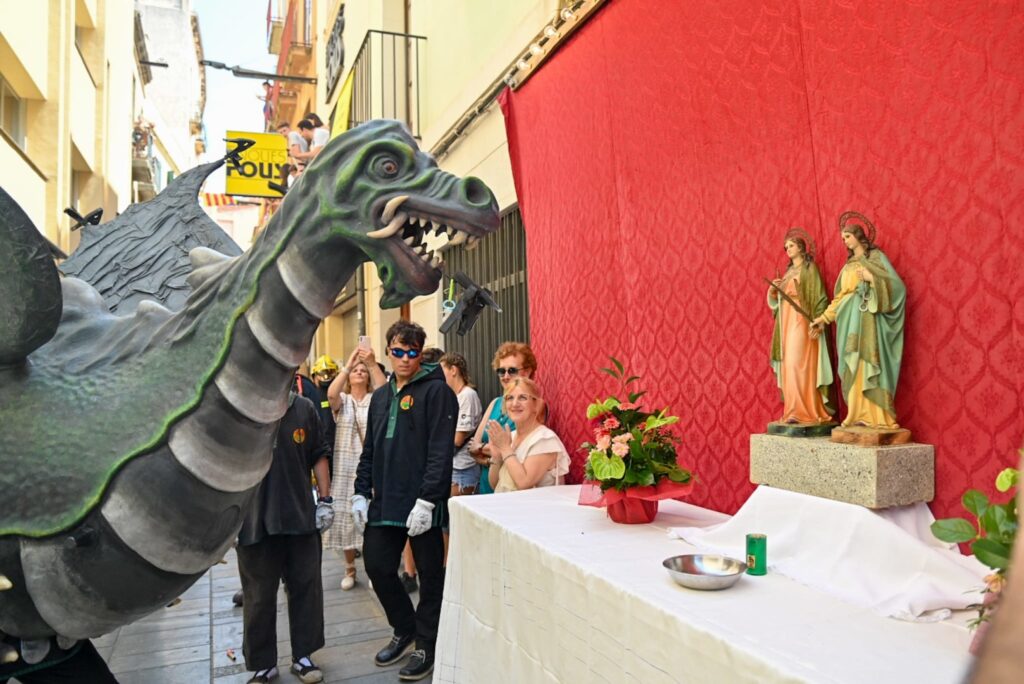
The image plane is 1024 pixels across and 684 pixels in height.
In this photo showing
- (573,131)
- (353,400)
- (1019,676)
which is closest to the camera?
(1019,676)

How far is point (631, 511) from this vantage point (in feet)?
9.27

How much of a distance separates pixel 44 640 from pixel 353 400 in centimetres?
366

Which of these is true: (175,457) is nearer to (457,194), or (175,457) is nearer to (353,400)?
(457,194)

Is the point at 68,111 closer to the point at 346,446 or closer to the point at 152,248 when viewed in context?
the point at 346,446

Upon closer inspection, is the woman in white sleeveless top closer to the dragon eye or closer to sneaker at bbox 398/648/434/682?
sneaker at bbox 398/648/434/682

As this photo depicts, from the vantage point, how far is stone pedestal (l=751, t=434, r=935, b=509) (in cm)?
224

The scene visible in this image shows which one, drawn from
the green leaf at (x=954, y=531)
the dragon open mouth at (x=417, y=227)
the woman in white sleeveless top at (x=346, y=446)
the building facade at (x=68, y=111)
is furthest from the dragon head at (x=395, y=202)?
the building facade at (x=68, y=111)

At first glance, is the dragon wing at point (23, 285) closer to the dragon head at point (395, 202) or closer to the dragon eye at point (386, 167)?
the dragon head at point (395, 202)

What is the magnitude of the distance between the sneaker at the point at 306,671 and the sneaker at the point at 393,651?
31 centimetres

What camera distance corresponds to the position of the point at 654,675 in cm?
184

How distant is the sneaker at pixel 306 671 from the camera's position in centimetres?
356

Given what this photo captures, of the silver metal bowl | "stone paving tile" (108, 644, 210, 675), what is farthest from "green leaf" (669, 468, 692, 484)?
"stone paving tile" (108, 644, 210, 675)

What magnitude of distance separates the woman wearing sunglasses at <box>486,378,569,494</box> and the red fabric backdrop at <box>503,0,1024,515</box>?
588mm

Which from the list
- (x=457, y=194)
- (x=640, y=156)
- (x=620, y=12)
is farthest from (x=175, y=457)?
(x=620, y=12)
